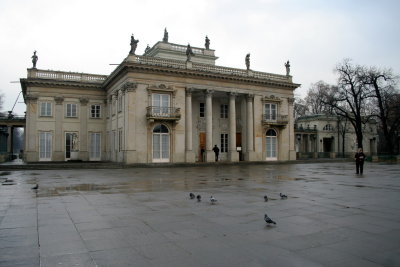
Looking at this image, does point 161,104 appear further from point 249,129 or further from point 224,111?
point 249,129

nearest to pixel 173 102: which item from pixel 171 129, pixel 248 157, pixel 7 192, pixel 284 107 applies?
pixel 171 129

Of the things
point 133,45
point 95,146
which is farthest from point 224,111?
point 95,146

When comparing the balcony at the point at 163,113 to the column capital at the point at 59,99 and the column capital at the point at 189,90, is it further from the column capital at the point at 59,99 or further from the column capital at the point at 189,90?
the column capital at the point at 59,99

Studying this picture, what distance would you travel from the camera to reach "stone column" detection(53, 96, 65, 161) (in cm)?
3819

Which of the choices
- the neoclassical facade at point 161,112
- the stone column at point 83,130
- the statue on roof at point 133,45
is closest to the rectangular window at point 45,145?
the neoclassical facade at point 161,112

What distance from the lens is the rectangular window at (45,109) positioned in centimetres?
3791

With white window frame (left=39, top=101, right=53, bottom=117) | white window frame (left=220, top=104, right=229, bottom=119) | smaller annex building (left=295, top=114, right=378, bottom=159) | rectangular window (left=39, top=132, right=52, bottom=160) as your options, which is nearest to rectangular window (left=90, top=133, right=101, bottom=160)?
rectangular window (left=39, top=132, right=52, bottom=160)

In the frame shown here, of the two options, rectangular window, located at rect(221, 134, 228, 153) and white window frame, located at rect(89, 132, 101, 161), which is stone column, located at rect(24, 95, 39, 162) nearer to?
white window frame, located at rect(89, 132, 101, 161)

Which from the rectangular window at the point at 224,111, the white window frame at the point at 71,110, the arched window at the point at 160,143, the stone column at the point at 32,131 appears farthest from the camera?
the rectangular window at the point at 224,111

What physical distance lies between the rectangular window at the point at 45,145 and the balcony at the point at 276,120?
79.3 feet

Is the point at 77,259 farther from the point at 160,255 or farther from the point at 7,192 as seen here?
the point at 7,192

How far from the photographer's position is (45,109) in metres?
38.0

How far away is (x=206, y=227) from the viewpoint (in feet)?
22.0

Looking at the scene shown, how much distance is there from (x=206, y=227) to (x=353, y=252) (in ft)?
8.77
